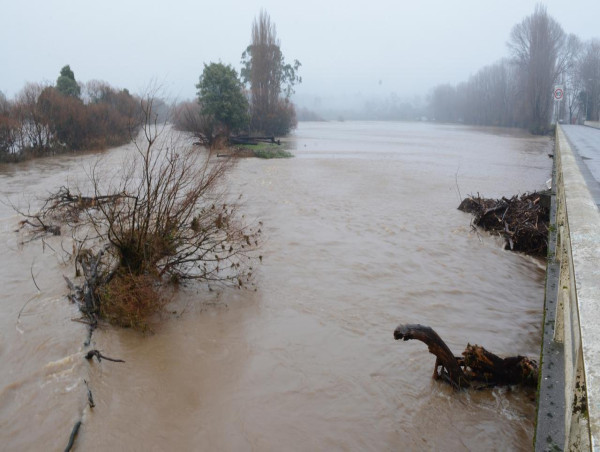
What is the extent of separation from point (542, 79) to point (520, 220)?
149 feet

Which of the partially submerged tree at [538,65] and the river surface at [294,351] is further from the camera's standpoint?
the partially submerged tree at [538,65]

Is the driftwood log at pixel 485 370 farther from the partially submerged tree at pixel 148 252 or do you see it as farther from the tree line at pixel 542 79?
the tree line at pixel 542 79

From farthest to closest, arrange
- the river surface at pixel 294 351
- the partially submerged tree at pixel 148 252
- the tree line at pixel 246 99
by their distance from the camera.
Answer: the tree line at pixel 246 99 → the partially submerged tree at pixel 148 252 → the river surface at pixel 294 351

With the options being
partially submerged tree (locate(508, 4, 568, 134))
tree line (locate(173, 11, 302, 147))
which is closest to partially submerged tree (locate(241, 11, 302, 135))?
tree line (locate(173, 11, 302, 147))

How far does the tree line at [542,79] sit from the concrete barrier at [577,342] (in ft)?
153

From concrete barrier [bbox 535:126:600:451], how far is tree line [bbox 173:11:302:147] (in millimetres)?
15803

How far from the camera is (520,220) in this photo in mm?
9516

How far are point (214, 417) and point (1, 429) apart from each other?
69.2 inches

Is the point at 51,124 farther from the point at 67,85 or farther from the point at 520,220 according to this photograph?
the point at 520,220

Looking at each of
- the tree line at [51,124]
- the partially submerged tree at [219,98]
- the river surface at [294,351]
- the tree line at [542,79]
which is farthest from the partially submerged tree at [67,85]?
the tree line at [542,79]

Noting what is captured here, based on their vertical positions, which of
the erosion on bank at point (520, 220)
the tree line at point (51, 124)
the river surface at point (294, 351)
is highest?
the tree line at point (51, 124)

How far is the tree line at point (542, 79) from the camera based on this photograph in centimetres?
4747

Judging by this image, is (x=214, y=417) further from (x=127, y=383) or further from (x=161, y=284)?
(x=161, y=284)

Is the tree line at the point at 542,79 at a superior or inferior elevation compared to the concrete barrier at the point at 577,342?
superior
